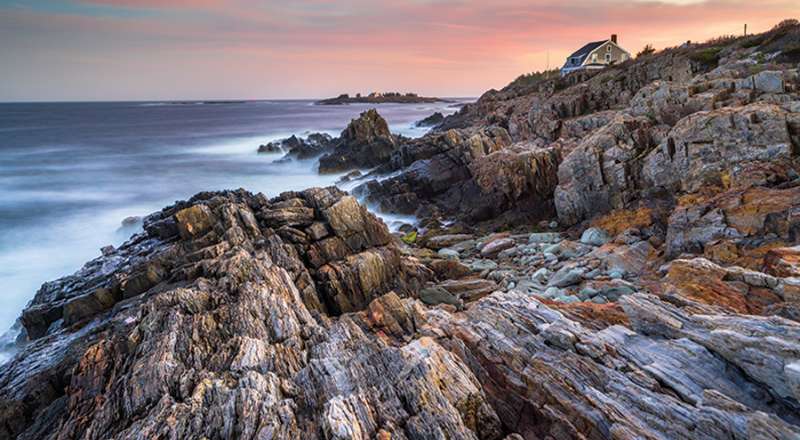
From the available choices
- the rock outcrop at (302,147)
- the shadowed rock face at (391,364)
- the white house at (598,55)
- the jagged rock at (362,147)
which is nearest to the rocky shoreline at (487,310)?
the shadowed rock face at (391,364)

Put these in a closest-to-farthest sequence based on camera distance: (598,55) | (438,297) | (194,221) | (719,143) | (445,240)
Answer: (438,297) < (719,143) < (194,221) < (445,240) < (598,55)

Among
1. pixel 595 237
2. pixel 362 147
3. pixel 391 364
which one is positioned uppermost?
pixel 362 147

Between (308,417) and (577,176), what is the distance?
16489 mm

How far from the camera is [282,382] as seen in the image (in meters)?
7.24

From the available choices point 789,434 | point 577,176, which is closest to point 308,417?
point 789,434

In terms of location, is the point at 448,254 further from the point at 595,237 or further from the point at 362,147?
the point at 362,147

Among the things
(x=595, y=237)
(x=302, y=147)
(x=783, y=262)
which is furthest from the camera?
(x=302, y=147)

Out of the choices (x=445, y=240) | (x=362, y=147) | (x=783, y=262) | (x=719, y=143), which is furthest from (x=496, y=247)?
(x=362, y=147)

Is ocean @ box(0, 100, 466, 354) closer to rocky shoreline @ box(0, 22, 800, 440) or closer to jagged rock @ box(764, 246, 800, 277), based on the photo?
rocky shoreline @ box(0, 22, 800, 440)

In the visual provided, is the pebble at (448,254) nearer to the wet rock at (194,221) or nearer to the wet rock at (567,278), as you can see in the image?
the wet rock at (567,278)

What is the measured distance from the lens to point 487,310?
966 centimetres

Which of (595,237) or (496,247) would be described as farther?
(496,247)

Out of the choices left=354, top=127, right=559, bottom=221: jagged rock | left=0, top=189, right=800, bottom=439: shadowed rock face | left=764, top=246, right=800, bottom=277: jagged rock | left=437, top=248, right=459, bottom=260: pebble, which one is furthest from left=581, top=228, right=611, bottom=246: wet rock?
left=764, top=246, right=800, bottom=277: jagged rock

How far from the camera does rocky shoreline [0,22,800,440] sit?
635cm
